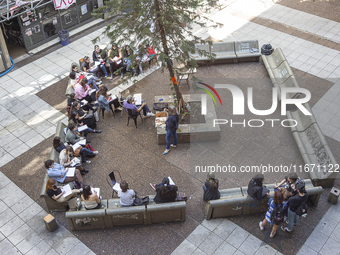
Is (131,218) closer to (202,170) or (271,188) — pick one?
(202,170)

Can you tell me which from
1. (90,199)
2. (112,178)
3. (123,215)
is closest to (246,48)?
(112,178)

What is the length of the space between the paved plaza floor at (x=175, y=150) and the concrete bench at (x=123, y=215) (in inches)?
8.3

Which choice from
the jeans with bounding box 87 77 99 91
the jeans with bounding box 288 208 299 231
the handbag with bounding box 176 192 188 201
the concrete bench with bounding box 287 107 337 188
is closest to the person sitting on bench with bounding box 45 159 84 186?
the handbag with bounding box 176 192 188 201

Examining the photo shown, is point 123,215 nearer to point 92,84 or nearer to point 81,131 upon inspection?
point 81,131

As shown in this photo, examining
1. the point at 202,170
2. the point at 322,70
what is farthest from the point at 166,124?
the point at 322,70

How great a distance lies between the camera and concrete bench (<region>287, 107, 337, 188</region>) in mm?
10742

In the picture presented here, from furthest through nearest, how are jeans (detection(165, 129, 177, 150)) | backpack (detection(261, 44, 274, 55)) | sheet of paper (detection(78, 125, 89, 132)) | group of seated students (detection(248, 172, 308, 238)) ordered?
1. backpack (detection(261, 44, 274, 55))
2. sheet of paper (detection(78, 125, 89, 132))
3. jeans (detection(165, 129, 177, 150))
4. group of seated students (detection(248, 172, 308, 238))

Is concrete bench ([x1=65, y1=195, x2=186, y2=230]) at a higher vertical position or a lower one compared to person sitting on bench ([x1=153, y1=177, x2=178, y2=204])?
lower

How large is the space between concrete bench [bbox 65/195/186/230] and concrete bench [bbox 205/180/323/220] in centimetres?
79

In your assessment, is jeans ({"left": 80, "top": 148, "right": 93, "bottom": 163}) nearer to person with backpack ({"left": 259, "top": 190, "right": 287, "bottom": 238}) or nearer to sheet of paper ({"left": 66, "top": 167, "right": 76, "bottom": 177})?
sheet of paper ({"left": 66, "top": 167, "right": 76, "bottom": 177})

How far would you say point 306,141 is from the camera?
1207cm

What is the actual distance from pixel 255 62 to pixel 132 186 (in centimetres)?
817

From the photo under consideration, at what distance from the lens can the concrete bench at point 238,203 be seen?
32.6 feet

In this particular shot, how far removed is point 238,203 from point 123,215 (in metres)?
2.97
